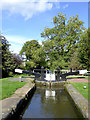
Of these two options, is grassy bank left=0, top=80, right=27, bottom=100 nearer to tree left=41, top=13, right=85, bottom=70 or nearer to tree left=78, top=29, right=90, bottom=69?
tree left=41, top=13, right=85, bottom=70

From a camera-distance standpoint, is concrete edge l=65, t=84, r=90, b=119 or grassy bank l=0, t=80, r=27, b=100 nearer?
concrete edge l=65, t=84, r=90, b=119

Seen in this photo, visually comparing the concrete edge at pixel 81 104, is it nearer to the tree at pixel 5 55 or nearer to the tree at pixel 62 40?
the tree at pixel 62 40

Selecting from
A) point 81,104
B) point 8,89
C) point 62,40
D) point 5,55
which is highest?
point 62,40

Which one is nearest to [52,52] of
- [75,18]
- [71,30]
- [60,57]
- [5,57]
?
[60,57]

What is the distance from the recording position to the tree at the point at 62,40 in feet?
56.9

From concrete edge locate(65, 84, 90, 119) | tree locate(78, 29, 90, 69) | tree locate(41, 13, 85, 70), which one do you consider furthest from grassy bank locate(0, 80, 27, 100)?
tree locate(78, 29, 90, 69)

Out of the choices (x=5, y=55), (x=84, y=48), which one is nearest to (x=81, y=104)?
(x=84, y=48)

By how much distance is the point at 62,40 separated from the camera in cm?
1711

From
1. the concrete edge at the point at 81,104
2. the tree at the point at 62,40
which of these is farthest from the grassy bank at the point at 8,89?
the tree at the point at 62,40

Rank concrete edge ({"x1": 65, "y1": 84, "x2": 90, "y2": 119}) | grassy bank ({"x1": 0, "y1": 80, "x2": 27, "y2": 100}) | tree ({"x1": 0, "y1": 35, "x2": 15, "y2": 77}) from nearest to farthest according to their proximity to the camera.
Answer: concrete edge ({"x1": 65, "y1": 84, "x2": 90, "y2": 119}) < grassy bank ({"x1": 0, "y1": 80, "x2": 27, "y2": 100}) < tree ({"x1": 0, "y1": 35, "x2": 15, "y2": 77})

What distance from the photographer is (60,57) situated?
57.8ft

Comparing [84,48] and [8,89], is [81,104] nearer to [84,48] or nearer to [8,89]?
[8,89]

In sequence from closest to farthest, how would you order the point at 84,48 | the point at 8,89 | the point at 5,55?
the point at 8,89, the point at 84,48, the point at 5,55

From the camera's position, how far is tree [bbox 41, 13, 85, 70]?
17.3 meters
